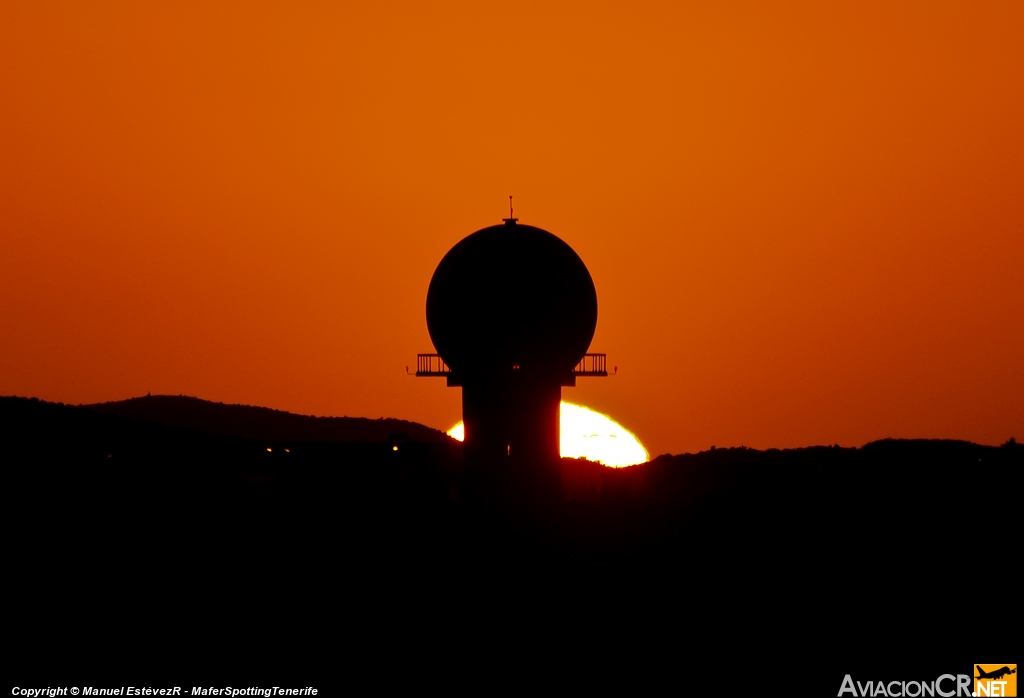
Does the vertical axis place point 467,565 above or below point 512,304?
below

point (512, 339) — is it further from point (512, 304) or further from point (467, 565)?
point (467, 565)

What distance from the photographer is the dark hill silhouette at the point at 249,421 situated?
10444 centimetres

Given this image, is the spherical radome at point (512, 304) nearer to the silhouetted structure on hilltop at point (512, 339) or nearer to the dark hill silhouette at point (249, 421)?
the silhouetted structure on hilltop at point (512, 339)

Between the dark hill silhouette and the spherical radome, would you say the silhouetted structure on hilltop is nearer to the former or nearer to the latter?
the spherical radome

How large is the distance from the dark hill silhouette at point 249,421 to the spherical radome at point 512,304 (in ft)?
203

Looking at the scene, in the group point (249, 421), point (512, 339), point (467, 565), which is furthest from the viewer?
point (249, 421)

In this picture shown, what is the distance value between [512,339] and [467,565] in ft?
32.0

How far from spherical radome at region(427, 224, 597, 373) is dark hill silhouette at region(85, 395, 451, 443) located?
203 feet

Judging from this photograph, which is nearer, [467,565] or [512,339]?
[467,565]

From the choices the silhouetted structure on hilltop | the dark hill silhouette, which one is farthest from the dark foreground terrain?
the dark hill silhouette

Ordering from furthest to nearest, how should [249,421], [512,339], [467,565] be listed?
[249,421]
[512,339]
[467,565]

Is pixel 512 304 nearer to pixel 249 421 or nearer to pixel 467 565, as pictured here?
pixel 467 565

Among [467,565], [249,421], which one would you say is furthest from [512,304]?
[249,421]

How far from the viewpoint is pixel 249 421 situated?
359ft
